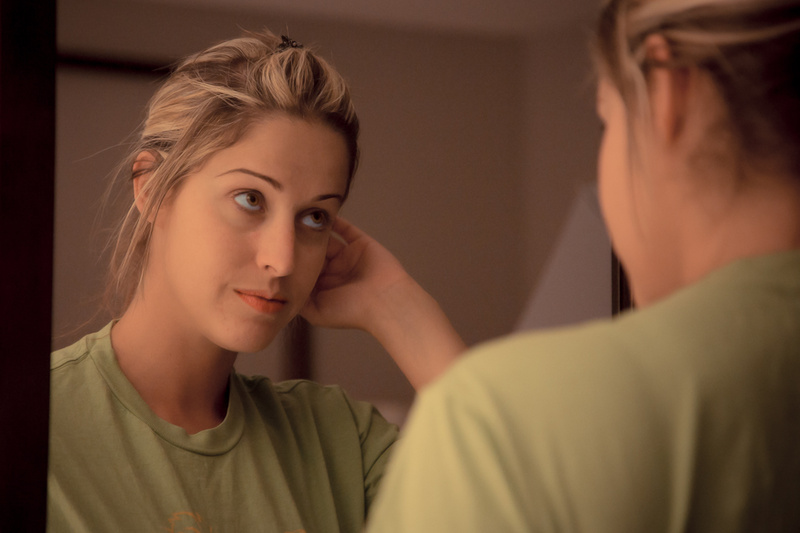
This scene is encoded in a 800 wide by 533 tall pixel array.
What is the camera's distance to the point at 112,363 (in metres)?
0.50

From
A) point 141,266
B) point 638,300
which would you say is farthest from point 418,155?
point 638,300

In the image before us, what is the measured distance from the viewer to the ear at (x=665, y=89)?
0.87 ft

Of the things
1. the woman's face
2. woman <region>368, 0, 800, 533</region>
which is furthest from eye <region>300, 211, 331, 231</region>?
woman <region>368, 0, 800, 533</region>

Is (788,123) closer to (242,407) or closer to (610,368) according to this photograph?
(610,368)

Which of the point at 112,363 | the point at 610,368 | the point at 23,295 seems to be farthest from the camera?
the point at 112,363

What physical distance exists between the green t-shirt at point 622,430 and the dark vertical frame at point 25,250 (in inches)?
8.2

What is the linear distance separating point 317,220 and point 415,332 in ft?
0.41

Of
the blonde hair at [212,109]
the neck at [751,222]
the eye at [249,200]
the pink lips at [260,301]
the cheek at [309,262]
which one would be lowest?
the pink lips at [260,301]

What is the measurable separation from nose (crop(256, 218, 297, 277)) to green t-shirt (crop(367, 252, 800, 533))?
276 millimetres

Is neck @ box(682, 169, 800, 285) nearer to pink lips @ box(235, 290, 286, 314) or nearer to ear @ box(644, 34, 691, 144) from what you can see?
ear @ box(644, 34, 691, 144)

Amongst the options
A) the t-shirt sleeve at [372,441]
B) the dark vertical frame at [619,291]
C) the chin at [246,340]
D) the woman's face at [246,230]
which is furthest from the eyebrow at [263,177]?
the dark vertical frame at [619,291]

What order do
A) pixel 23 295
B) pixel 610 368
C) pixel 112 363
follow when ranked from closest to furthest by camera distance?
1. pixel 610 368
2. pixel 23 295
3. pixel 112 363

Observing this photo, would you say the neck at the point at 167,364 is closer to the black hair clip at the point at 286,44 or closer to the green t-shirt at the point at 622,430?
the black hair clip at the point at 286,44

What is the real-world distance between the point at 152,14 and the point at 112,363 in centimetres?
27
